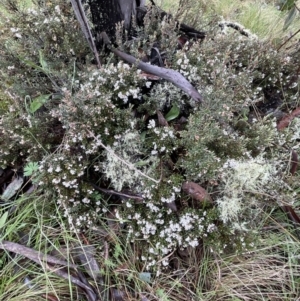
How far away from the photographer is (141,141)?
56.1 inches

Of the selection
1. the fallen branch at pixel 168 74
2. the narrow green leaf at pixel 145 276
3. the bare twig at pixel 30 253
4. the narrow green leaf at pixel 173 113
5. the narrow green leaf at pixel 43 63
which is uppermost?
the fallen branch at pixel 168 74

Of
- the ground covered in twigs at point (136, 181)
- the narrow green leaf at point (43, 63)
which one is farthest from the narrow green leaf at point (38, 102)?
the narrow green leaf at point (43, 63)

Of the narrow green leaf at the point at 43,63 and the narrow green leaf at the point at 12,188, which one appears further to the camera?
the narrow green leaf at the point at 12,188

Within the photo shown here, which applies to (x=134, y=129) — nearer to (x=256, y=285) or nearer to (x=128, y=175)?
(x=128, y=175)

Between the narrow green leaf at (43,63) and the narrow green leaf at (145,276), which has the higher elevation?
the narrow green leaf at (43,63)

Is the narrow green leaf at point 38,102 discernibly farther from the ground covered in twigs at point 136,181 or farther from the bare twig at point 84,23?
the bare twig at point 84,23

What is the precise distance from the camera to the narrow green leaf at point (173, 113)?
1.52 metres

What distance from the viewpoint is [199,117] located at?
52.7 inches

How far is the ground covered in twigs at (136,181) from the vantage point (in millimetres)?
1347

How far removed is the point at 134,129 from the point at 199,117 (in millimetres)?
285

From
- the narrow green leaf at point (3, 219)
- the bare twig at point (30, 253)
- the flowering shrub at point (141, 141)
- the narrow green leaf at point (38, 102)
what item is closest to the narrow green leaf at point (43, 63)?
the flowering shrub at point (141, 141)

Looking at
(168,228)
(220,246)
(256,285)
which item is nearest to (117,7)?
(168,228)

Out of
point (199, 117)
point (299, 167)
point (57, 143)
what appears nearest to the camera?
point (199, 117)

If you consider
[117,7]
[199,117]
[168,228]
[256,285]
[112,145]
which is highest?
[117,7]
